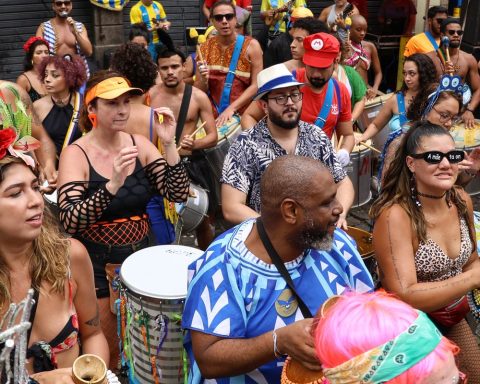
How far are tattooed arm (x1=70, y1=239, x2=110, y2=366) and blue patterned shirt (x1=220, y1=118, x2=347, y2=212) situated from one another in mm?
1461

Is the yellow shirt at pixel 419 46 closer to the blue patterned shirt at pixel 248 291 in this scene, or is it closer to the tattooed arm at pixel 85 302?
the blue patterned shirt at pixel 248 291

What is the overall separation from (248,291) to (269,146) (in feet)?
5.93

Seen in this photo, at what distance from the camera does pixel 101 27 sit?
38.4 feet

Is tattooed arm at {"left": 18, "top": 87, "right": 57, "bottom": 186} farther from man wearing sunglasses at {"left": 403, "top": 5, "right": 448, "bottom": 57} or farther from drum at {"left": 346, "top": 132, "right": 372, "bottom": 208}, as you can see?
man wearing sunglasses at {"left": 403, "top": 5, "right": 448, "bottom": 57}

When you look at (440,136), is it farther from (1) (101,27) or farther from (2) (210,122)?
(1) (101,27)

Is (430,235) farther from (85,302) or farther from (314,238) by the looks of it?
(85,302)

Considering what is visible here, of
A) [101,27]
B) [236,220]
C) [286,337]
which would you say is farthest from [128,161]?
[101,27]

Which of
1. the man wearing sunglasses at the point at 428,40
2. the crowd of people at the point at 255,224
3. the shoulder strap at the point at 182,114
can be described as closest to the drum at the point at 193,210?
the crowd of people at the point at 255,224

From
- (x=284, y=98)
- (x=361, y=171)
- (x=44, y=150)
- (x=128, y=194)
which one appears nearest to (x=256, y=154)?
(x=284, y=98)

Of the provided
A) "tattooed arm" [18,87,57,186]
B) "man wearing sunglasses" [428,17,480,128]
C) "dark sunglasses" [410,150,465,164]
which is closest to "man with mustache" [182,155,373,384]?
"dark sunglasses" [410,150,465,164]

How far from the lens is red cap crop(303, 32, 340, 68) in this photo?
18.0 feet

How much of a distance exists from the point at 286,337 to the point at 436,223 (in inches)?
60.1

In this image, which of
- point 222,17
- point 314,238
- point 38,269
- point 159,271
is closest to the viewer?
point 314,238

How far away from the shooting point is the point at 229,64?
711 cm
